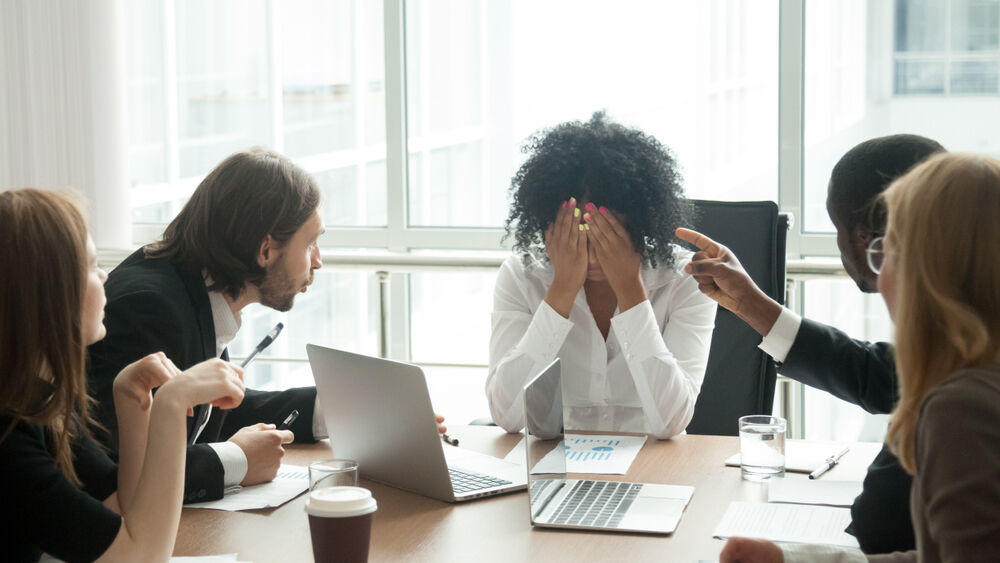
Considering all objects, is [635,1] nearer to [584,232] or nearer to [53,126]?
[584,232]

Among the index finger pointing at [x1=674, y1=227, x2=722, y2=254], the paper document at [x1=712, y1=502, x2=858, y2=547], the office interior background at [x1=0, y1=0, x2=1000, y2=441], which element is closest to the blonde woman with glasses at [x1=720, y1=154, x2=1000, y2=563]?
the paper document at [x1=712, y1=502, x2=858, y2=547]

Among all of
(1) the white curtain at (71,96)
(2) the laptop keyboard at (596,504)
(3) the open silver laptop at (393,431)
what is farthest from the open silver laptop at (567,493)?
(1) the white curtain at (71,96)

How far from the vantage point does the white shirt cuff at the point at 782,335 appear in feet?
6.18

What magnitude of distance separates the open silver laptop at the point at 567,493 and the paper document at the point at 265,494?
0.40 meters

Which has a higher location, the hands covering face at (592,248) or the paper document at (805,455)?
the hands covering face at (592,248)

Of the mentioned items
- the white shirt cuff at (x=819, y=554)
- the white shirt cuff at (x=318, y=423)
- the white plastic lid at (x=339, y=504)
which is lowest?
the white shirt cuff at (x=318, y=423)

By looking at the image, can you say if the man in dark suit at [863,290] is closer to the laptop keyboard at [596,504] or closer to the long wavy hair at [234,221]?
the laptop keyboard at [596,504]

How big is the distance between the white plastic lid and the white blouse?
0.74 meters

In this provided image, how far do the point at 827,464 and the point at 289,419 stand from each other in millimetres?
927

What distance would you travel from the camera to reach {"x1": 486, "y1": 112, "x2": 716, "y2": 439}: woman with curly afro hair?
2.21m

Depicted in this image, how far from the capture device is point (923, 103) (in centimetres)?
347

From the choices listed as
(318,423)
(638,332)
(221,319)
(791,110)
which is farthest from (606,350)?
(791,110)

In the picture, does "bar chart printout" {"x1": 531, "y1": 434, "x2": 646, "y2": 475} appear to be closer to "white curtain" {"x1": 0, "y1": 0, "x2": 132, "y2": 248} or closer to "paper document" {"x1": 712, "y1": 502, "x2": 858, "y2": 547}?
"paper document" {"x1": 712, "y1": 502, "x2": 858, "y2": 547}

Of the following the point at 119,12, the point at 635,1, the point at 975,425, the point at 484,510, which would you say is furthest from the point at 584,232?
the point at 119,12
